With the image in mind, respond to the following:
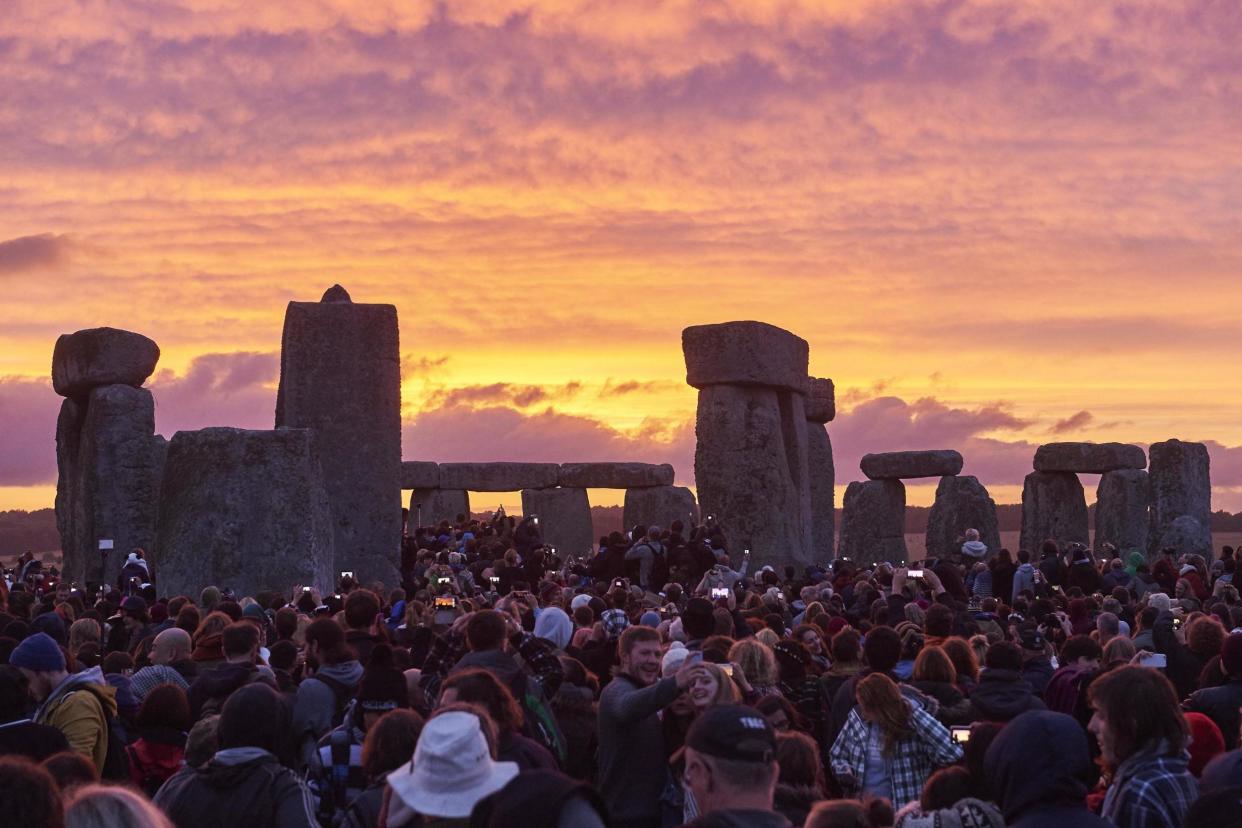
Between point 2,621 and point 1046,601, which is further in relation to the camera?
point 1046,601

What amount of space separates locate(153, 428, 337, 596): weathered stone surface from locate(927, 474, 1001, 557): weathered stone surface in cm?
1751

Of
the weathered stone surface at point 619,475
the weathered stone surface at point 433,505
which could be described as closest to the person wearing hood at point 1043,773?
the weathered stone surface at point 619,475

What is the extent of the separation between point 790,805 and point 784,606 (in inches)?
244

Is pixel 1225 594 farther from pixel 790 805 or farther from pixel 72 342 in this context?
pixel 72 342

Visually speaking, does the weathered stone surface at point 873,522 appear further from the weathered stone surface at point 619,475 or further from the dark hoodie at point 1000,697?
the dark hoodie at point 1000,697

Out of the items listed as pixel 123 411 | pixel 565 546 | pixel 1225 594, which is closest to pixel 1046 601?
pixel 1225 594

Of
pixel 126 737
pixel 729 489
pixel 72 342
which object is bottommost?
pixel 126 737

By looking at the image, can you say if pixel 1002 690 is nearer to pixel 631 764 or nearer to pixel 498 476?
pixel 631 764

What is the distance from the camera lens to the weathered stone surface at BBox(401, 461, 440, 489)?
110 feet

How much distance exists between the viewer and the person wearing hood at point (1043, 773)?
3.88 meters

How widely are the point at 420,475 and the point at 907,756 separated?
28.5 m

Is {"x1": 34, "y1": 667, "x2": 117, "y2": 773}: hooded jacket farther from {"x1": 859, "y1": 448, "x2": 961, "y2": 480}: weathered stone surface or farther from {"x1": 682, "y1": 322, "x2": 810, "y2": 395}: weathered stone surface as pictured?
{"x1": 859, "y1": 448, "x2": 961, "y2": 480}: weathered stone surface

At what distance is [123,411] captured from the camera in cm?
1827

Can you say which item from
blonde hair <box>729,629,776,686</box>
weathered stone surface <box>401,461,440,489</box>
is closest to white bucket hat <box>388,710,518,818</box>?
blonde hair <box>729,629,776,686</box>
